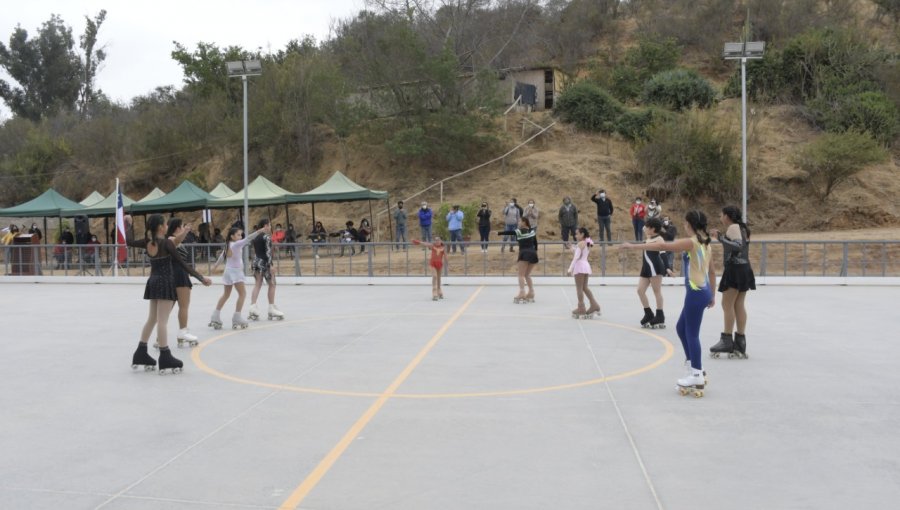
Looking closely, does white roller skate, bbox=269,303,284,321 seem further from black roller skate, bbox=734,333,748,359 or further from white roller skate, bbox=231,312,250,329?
black roller skate, bbox=734,333,748,359

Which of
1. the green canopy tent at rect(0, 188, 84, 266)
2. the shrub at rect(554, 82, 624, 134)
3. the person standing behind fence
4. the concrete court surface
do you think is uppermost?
the shrub at rect(554, 82, 624, 134)

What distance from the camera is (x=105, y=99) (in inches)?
2813

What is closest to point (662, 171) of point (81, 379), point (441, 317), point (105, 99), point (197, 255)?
point (197, 255)

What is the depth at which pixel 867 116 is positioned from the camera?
38250 millimetres

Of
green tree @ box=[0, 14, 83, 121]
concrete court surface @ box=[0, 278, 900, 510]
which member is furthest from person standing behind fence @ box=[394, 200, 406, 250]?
green tree @ box=[0, 14, 83, 121]

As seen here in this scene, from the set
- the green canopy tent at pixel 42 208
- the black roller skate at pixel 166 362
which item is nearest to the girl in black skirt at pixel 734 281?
the black roller skate at pixel 166 362

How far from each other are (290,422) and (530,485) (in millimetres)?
2424

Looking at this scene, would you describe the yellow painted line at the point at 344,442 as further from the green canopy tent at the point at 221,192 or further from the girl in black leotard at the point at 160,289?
the green canopy tent at the point at 221,192

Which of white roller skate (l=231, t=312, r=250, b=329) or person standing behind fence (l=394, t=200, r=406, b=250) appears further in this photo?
person standing behind fence (l=394, t=200, r=406, b=250)

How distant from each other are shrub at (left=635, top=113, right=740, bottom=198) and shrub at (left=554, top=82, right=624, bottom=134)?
6092mm

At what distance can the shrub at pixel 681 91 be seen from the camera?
1631 inches

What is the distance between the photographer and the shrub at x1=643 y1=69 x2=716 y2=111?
41438 millimetres

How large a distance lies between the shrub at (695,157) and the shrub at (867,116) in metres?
7.12

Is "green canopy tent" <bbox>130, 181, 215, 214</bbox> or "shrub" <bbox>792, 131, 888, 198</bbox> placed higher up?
"shrub" <bbox>792, 131, 888, 198</bbox>
